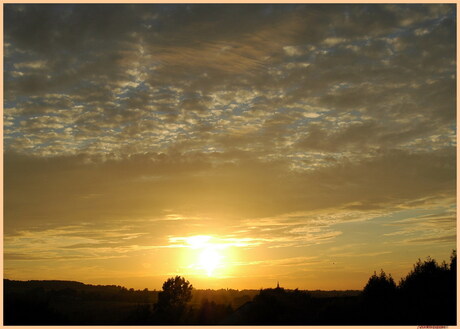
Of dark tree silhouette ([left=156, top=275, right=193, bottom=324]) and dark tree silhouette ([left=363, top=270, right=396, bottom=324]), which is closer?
dark tree silhouette ([left=363, top=270, right=396, bottom=324])

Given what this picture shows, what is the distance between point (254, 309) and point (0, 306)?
42.4 m

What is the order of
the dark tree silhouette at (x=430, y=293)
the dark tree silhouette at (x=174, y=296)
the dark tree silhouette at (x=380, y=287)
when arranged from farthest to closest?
the dark tree silhouette at (x=174, y=296)
the dark tree silhouette at (x=380, y=287)
the dark tree silhouette at (x=430, y=293)

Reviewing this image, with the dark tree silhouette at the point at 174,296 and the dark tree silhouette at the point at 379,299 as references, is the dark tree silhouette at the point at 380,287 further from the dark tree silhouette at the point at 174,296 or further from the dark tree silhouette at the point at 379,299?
the dark tree silhouette at the point at 174,296

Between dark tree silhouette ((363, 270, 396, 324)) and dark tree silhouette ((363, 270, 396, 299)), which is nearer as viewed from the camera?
dark tree silhouette ((363, 270, 396, 324))

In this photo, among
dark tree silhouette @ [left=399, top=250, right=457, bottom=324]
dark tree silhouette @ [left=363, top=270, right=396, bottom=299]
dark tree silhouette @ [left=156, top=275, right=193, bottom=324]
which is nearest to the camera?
dark tree silhouette @ [left=399, top=250, right=457, bottom=324]

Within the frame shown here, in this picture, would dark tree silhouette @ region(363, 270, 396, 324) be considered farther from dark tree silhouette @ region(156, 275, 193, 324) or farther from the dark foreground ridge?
dark tree silhouette @ region(156, 275, 193, 324)

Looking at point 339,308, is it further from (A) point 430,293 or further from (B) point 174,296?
(B) point 174,296

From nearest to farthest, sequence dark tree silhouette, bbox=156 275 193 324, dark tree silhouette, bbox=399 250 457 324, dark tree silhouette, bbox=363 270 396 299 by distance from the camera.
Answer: dark tree silhouette, bbox=399 250 457 324 < dark tree silhouette, bbox=363 270 396 299 < dark tree silhouette, bbox=156 275 193 324

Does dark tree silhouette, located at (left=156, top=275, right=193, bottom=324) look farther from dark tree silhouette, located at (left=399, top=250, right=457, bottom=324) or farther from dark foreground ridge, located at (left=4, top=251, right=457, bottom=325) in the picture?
dark tree silhouette, located at (left=399, top=250, right=457, bottom=324)

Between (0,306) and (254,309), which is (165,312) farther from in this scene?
(0,306)

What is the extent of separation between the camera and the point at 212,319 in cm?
8356

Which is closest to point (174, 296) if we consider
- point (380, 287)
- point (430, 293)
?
point (380, 287)

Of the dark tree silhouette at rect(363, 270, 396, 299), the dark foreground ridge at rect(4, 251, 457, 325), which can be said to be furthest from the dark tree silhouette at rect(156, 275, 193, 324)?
the dark tree silhouette at rect(363, 270, 396, 299)

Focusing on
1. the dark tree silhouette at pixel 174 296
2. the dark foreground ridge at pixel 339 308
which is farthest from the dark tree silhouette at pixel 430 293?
the dark tree silhouette at pixel 174 296
